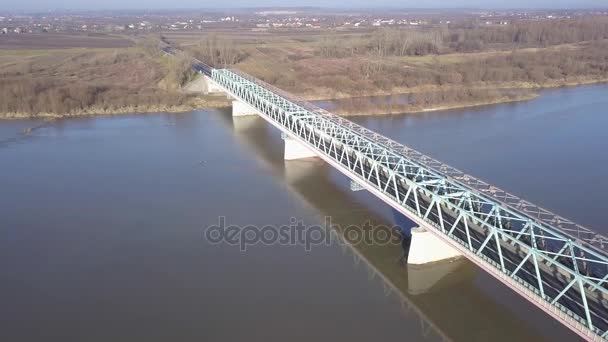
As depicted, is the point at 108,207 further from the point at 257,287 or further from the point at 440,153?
the point at 440,153

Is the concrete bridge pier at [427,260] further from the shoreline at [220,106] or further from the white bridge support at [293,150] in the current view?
the shoreline at [220,106]

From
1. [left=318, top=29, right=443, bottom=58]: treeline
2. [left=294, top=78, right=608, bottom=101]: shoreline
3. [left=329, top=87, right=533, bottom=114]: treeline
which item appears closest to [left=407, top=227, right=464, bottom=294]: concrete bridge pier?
[left=329, top=87, right=533, bottom=114]: treeline

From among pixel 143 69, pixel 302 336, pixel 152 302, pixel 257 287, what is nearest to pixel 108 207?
pixel 152 302

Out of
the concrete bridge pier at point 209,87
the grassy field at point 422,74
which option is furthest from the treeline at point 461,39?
the concrete bridge pier at point 209,87

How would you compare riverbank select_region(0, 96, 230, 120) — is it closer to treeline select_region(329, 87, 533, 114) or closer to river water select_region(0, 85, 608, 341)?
river water select_region(0, 85, 608, 341)

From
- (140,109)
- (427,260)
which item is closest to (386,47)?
(140,109)

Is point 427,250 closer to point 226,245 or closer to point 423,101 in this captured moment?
point 226,245
